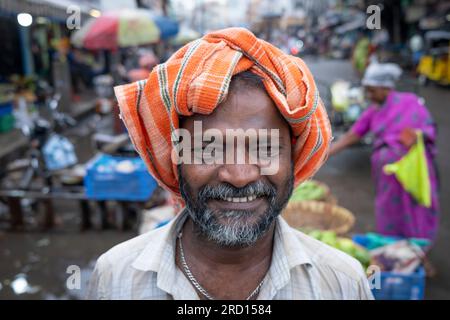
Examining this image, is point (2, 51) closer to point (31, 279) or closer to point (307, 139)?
point (31, 279)

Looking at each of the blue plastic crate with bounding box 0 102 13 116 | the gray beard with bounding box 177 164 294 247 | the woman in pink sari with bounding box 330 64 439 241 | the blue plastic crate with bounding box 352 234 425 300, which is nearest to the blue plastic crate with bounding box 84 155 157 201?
the woman in pink sari with bounding box 330 64 439 241

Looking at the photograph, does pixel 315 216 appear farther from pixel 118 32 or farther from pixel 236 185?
pixel 118 32

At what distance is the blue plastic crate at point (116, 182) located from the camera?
15.4 ft

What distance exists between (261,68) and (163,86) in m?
0.33

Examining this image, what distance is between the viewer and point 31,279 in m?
4.09

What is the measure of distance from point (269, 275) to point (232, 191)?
36cm

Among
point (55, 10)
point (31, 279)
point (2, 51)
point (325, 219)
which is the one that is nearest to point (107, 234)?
point (31, 279)

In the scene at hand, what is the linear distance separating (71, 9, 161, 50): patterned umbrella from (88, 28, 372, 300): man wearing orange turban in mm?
6085

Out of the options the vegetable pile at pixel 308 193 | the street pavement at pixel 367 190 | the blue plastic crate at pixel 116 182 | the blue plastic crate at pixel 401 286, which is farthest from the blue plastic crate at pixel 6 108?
the blue plastic crate at pixel 401 286

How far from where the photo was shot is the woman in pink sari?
12.1ft

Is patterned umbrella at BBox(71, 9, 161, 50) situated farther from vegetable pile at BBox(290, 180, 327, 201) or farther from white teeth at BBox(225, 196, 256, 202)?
white teeth at BBox(225, 196, 256, 202)

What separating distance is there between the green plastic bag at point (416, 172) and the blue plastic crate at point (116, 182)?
253 centimetres

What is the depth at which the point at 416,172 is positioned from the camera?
360 cm

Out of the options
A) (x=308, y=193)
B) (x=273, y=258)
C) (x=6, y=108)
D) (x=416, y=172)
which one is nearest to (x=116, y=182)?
(x=308, y=193)
